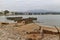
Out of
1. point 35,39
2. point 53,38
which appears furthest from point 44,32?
point 35,39

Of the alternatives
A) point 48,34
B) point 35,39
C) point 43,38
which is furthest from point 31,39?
point 48,34

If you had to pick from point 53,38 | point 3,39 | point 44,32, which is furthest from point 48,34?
point 3,39

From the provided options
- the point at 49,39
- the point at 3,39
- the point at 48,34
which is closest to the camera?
the point at 3,39

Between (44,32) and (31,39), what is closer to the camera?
(31,39)

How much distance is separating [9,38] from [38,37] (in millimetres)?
1748

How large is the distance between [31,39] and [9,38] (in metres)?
1.30

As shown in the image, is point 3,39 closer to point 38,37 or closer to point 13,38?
point 13,38

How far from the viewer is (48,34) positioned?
15.2 m

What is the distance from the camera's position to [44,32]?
15.5 meters

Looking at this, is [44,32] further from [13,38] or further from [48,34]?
[13,38]

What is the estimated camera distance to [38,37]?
43.3 feet

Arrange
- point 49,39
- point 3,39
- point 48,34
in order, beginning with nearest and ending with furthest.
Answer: point 3,39 < point 49,39 < point 48,34

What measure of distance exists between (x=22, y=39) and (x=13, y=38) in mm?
533

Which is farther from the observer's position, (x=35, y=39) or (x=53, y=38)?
(x=53, y=38)
